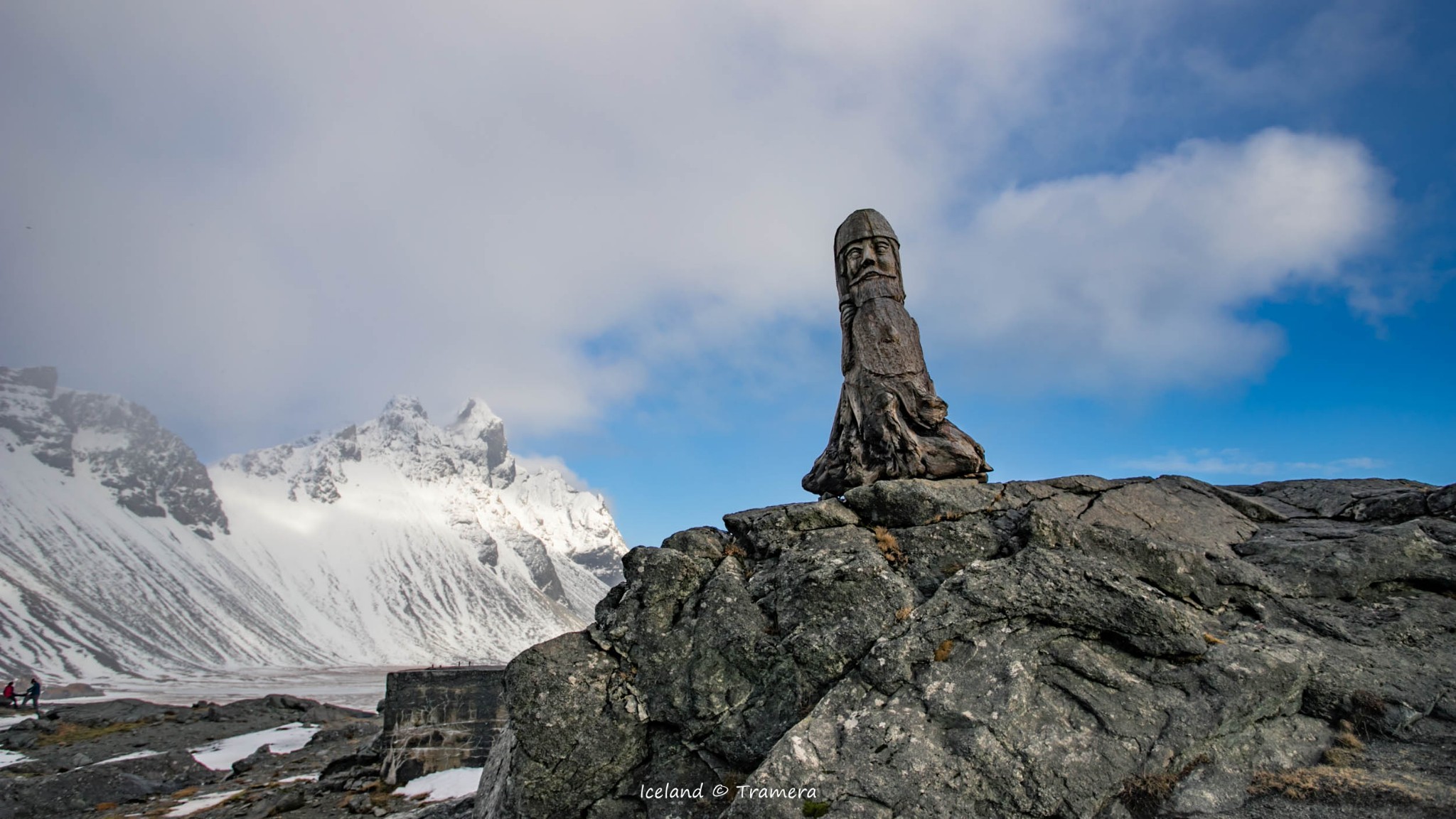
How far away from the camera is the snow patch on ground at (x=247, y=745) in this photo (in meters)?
23.5

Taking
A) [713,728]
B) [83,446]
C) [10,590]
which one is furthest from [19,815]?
[83,446]

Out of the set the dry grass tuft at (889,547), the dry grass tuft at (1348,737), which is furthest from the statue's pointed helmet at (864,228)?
the dry grass tuft at (1348,737)

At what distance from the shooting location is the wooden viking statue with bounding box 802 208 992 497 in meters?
10.4

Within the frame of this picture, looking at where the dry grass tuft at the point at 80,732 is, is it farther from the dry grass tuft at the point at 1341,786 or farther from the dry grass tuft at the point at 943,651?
the dry grass tuft at the point at 1341,786

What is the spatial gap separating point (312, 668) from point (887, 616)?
140 meters

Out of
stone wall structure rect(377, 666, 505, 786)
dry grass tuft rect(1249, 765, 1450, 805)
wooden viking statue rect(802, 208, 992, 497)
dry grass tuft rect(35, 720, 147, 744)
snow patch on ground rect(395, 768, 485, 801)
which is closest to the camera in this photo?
dry grass tuft rect(1249, 765, 1450, 805)

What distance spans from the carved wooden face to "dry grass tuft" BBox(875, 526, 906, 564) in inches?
202

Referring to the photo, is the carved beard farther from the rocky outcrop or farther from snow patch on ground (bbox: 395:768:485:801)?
snow patch on ground (bbox: 395:768:485:801)

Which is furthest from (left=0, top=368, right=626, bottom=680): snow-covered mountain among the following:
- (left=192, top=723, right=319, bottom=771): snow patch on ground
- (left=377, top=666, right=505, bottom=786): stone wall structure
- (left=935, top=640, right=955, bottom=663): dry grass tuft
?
(left=935, top=640, right=955, bottom=663): dry grass tuft

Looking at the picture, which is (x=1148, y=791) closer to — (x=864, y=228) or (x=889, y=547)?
(x=889, y=547)

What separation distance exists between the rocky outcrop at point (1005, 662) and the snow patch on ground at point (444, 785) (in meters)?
8.65

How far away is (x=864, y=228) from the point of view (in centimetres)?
1250

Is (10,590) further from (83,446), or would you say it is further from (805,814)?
(805,814)

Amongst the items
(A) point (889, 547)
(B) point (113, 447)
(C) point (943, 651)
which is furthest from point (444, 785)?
(B) point (113, 447)
